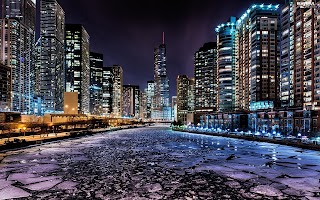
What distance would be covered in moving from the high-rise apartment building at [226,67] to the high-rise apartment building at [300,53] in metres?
49.8

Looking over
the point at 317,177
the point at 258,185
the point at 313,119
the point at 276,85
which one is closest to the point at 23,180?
the point at 258,185

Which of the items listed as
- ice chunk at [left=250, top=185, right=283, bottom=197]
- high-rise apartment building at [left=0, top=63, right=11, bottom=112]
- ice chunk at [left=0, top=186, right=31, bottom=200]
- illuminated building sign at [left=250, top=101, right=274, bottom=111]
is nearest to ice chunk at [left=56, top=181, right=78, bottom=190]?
ice chunk at [left=0, top=186, right=31, bottom=200]

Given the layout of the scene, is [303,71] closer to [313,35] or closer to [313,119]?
[313,35]

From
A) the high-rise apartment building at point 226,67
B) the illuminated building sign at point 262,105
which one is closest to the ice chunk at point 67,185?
the illuminated building sign at point 262,105

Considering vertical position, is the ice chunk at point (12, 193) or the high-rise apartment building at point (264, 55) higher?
the high-rise apartment building at point (264, 55)

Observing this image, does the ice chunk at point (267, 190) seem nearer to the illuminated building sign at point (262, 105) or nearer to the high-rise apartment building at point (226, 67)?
the illuminated building sign at point (262, 105)

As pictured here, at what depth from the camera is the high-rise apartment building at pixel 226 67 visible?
164750 mm

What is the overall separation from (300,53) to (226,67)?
64.5 meters

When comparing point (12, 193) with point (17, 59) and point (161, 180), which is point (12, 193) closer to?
point (161, 180)

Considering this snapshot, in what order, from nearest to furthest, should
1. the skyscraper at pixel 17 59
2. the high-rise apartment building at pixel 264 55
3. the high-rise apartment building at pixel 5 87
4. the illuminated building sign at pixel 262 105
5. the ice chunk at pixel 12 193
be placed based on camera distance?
1. the ice chunk at pixel 12 193
2. the illuminated building sign at pixel 262 105
3. the high-rise apartment building at pixel 5 87
4. the high-rise apartment building at pixel 264 55
5. the skyscraper at pixel 17 59

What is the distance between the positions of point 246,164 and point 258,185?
Result: 7.30m

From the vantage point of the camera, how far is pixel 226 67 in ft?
540

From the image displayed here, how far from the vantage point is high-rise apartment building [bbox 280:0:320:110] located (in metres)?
91.2

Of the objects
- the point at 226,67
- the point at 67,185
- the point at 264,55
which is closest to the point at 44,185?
the point at 67,185
